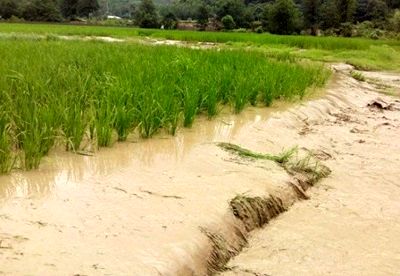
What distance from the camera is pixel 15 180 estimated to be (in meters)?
3.19

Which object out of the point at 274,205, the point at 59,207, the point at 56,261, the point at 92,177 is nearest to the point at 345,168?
the point at 274,205

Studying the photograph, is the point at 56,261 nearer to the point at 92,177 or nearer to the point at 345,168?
the point at 92,177

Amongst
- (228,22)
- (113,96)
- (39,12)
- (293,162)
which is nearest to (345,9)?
(228,22)

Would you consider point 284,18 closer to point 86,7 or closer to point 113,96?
point 86,7

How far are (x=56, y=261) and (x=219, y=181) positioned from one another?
1656 millimetres

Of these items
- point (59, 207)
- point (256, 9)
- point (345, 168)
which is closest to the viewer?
point (59, 207)

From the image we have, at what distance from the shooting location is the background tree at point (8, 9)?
5700cm

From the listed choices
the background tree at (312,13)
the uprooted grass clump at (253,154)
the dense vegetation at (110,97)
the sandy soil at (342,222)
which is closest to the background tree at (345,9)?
the background tree at (312,13)

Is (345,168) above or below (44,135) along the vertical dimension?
below

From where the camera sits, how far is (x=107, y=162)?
12.5 feet

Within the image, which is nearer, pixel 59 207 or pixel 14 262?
pixel 14 262

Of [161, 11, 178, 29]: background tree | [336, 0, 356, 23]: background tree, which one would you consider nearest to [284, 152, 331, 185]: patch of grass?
[336, 0, 356, 23]: background tree

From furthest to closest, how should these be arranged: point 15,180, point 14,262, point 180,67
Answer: point 180,67
point 15,180
point 14,262

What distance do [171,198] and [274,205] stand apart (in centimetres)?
86
